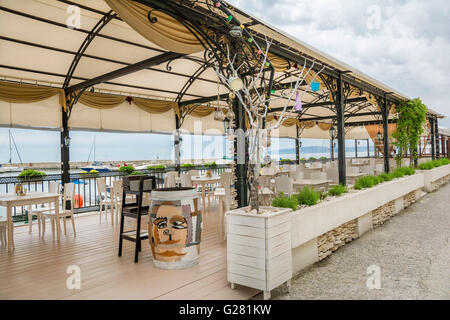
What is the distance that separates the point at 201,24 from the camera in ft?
11.6

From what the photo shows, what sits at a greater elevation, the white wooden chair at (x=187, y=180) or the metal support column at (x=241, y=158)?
the metal support column at (x=241, y=158)

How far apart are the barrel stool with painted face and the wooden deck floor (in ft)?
0.44

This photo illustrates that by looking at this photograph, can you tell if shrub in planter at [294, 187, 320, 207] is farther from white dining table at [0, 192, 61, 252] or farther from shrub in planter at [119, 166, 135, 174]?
shrub in planter at [119, 166, 135, 174]

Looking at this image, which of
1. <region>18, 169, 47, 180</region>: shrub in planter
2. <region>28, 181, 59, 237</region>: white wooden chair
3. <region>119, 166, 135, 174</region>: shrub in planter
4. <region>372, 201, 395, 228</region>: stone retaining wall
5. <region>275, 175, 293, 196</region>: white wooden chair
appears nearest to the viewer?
<region>28, 181, 59, 237</region>: white wooden chair

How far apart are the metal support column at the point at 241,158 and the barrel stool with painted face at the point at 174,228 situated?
2.13 feet

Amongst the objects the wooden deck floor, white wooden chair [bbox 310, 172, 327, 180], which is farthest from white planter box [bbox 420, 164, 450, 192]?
the wooden deck floor

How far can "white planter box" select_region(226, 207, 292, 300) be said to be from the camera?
2.68 m

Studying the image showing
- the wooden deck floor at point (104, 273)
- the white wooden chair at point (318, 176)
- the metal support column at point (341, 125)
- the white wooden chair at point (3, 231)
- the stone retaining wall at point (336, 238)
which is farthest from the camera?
the white wooden chair at point (318, 176)

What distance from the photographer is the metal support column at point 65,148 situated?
7344mm

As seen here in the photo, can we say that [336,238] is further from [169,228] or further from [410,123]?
[410,123]

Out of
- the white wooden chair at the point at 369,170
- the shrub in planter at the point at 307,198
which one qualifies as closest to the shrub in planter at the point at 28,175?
the shrub in planter at the point at 307,198

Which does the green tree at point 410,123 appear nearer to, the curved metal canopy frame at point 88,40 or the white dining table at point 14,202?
the curved metal canopy frame at point 88,40

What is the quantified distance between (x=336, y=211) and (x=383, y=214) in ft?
7.99
